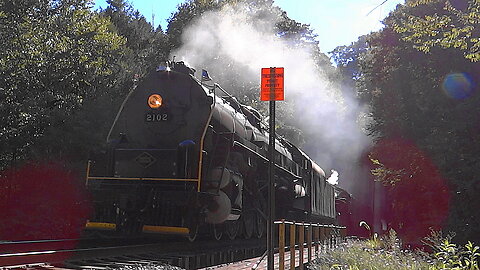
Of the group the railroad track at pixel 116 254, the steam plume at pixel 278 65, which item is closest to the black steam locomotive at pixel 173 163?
the railroad track at pixel 116 254

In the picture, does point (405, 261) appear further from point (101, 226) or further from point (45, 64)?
point (45, 64)

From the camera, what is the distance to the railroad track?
6.12 m

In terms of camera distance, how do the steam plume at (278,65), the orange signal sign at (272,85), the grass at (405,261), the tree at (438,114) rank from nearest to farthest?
the grass at (405,261), the orange signal sign at (272,85), the tree at (438,114), the steam plume at (278,65)

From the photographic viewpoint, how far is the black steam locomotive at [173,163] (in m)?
8.96

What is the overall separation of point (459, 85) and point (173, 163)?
1161 cm

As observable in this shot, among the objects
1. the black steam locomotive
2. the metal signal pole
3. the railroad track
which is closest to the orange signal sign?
the metal signal pole

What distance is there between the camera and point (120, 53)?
21.4 metres

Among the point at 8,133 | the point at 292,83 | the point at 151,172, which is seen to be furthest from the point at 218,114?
the point at 292,83

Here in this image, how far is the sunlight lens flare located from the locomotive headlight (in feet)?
36.2

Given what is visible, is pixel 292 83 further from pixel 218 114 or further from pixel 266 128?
pixel 218 114

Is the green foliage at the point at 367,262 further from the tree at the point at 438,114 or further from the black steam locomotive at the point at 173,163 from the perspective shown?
the tree at the point at 438,114

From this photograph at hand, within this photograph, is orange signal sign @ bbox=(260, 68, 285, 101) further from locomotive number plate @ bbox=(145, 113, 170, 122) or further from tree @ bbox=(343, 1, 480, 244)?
tree @ bbox=(343, 1, 480, 244)

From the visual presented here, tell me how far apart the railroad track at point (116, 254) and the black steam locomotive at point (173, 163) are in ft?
1.29

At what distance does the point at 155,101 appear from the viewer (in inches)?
387
